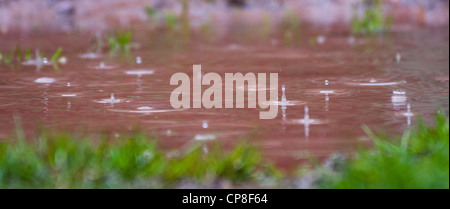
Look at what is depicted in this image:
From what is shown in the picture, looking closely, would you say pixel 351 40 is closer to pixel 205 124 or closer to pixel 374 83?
pixel 374 83

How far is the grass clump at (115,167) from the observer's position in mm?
2289

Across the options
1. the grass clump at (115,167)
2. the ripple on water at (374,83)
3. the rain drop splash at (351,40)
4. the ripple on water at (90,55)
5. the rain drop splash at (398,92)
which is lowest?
the grass clump at (115,167)

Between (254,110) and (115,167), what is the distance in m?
1.29

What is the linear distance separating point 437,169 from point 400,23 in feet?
24.6

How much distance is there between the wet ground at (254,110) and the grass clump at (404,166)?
0.98 ft

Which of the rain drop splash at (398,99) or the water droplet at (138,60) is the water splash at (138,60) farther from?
the rain drop splash at (398,99)

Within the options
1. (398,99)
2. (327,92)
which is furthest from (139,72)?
(398,99)

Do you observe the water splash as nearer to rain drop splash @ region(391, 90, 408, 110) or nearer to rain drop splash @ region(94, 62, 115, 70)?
rain drop splash @ region(94, 62, 115, 70)

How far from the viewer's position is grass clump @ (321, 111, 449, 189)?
6.73 ft

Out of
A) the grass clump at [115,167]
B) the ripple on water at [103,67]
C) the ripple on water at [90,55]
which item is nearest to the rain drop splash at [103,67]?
the ripple on water at [103,67]

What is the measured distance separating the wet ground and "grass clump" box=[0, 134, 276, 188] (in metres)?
0.31

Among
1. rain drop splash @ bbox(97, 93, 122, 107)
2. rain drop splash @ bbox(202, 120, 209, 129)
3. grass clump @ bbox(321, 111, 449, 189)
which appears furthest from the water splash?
grass clump @ bbox(321, 111, 449, 189)
